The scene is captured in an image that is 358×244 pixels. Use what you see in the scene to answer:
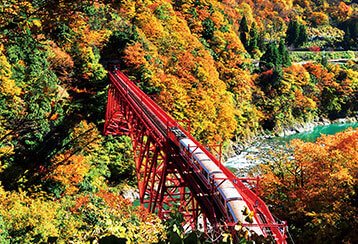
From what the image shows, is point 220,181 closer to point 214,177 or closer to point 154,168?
point 214,177

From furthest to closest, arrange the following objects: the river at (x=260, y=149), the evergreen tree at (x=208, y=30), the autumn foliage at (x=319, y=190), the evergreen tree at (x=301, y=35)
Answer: the evergreen tree at (x=301, y=35) → the evergreen tree at (x=208, y=30) → the river at (x=260, y=149) → the autumn foliage at (x=319, y=190)

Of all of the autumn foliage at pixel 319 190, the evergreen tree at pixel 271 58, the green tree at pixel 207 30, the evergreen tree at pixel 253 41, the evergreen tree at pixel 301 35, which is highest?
the evergreen tree at pixel 301 35

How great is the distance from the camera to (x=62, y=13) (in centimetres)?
489

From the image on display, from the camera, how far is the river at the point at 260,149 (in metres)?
31.9

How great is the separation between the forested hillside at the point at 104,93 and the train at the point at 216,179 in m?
1.47

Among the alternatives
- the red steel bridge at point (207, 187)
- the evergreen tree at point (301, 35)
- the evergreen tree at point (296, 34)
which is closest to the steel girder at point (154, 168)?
→ the red steel bridge at point (207, 187)

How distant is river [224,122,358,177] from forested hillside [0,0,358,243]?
6.37 feet

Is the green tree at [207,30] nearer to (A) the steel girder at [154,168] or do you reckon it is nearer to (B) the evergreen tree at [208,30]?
(B) the evergreen tree at [208,30]

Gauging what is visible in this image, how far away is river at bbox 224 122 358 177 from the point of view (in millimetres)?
31891

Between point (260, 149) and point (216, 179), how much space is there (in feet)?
102

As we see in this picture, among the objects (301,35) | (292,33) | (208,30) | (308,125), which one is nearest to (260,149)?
(208,30)

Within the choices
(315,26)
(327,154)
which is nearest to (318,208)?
(327,154)

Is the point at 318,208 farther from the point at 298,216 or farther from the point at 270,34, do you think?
the point at 270,34

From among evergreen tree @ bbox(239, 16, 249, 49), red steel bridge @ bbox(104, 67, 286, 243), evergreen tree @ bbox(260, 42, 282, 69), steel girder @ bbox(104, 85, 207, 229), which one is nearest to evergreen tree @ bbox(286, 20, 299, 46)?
evergreen tree @ bbox(239, 16, 249, 49)
